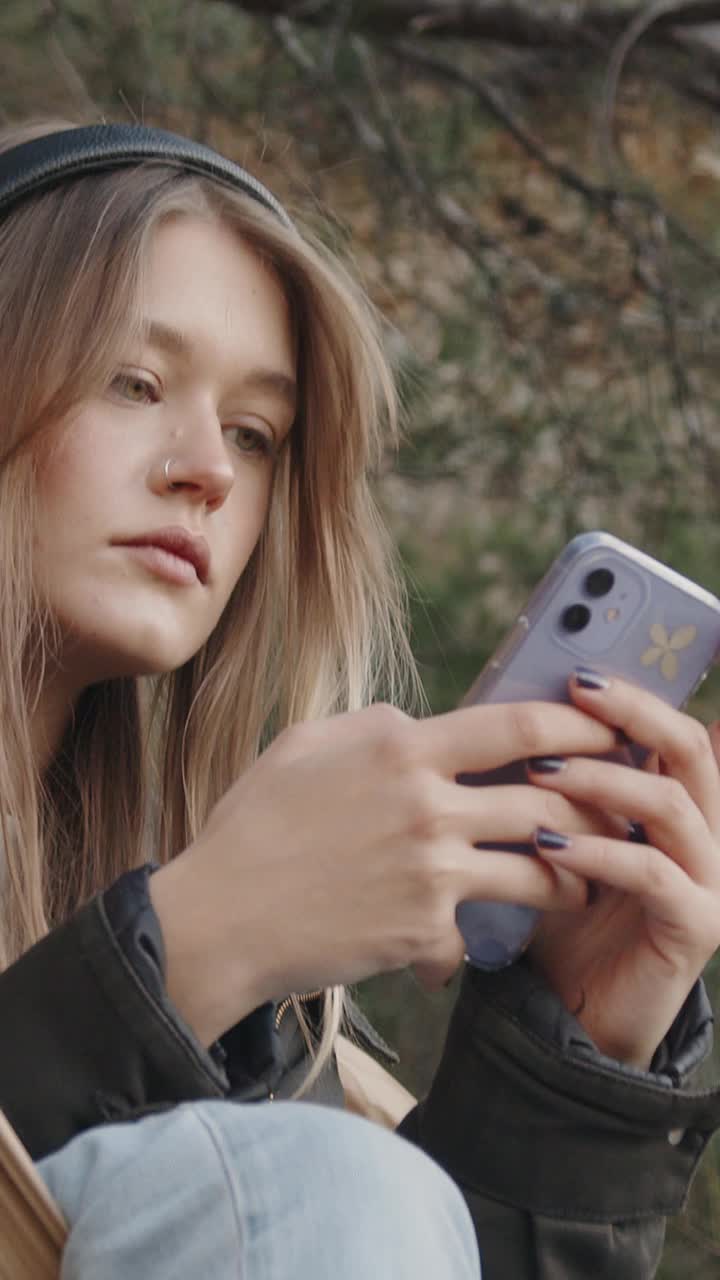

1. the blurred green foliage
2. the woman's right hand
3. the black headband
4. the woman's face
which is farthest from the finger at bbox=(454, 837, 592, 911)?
the blurred green foliage

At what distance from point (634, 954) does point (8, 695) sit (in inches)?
17.0

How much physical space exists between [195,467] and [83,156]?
0.26 metres

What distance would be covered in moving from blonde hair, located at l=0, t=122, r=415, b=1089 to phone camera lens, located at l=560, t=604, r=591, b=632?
34cm

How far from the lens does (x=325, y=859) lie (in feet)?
2.91

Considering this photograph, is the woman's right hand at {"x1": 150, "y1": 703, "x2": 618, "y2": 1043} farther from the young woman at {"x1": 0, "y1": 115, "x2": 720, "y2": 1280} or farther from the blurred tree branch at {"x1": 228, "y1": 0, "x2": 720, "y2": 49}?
the blurred tree branch at {"x1": 228, "y1": 0, "x2": 720, "y2": 49}

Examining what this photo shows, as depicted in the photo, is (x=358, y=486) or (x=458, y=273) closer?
(x=358, y=486)

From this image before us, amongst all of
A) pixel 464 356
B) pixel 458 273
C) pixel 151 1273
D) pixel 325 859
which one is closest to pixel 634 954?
pixel 325 859

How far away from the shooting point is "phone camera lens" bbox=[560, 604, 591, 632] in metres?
0.99

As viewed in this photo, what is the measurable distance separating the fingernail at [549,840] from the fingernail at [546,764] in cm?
3

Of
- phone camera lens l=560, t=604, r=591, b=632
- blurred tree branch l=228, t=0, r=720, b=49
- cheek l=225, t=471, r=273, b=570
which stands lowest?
cheek l=225, t=471, r=273, b=570

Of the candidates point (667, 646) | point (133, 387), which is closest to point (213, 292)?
point (133, 387)

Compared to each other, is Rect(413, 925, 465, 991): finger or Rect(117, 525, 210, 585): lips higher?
Rect(117, 525, 210, 585): lips

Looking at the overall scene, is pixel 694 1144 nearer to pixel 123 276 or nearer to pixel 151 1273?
pixel 151 1273

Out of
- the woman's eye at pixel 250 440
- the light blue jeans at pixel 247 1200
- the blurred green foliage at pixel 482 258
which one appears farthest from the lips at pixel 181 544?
the blurred green foliage at pixel 482 258
